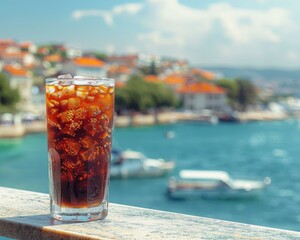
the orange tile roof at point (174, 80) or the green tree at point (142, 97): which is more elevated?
the green tree at point (142, 97)

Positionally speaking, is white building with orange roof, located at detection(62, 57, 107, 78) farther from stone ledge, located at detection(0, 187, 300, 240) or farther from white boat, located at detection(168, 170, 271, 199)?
stone ledge, located at detection(0, 187, 300, 240)

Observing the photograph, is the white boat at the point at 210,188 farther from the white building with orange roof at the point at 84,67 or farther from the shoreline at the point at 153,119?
the white building with orange roof at the point at 84,67

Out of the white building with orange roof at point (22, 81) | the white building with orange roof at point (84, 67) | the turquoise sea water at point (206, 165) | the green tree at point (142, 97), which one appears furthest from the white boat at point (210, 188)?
the white building with orange roof at point (84, 67)

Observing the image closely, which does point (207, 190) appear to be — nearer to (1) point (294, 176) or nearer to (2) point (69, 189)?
(1) point (294, 176)

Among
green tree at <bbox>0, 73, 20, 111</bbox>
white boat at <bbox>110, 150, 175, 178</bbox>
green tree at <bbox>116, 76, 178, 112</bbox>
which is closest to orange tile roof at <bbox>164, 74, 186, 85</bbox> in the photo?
green tree at <bbox>116, 76, 178, 112</bbox>

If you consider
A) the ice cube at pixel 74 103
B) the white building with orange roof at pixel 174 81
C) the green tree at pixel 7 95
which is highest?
the ice cube at pixel 74 103

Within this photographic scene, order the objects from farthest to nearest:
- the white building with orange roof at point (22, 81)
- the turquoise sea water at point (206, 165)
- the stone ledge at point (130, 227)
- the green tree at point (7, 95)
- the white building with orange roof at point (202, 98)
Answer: the white building with orange roof at point (202, 98)
the white building with orange roof at point (22, 81)
the green tree at point (7, 95)
the turquoise sea water at point (206, 165)
the stone ledge at point (130, 227)

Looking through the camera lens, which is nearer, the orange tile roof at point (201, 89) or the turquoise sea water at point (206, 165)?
the turquoise sea water at point (206, 165)

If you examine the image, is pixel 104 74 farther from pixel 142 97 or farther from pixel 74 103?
pixel 74 103
